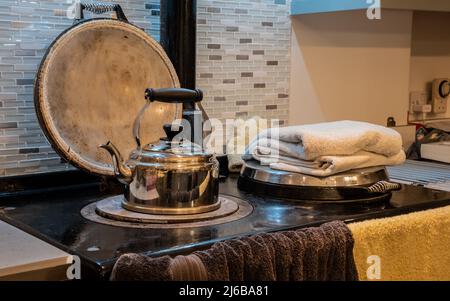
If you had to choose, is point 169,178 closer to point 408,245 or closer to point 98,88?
point 98,88

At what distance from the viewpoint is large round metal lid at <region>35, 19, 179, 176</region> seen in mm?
1465

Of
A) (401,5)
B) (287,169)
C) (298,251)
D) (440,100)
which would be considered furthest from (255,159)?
(440,100)

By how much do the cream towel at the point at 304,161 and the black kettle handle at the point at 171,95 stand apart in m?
0.26

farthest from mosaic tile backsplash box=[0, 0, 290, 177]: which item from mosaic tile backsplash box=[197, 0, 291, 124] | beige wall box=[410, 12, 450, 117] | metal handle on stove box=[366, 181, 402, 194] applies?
beige wall box=[410, 12, 450, 117]

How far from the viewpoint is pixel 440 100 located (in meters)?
2.70

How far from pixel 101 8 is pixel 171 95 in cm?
35

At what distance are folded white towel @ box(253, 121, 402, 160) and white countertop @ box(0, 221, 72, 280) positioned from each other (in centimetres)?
62

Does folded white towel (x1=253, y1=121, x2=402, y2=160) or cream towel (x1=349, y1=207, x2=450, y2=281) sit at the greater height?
folded white towel (x1=253, y1=121, x2=402, y2=160)

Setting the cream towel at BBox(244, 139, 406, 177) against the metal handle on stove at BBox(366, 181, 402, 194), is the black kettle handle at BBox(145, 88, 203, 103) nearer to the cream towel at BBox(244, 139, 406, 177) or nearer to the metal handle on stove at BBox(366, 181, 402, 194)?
the cream towel at BBox(244, 139, 406, 177)

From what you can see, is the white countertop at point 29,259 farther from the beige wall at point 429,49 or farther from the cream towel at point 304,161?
the beige wall at point 429,49

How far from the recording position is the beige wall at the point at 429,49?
265cm

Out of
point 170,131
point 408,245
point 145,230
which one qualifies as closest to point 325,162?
point 408,245

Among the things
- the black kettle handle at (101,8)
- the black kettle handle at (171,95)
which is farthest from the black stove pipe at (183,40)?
the black kettle handle at (171,95)
